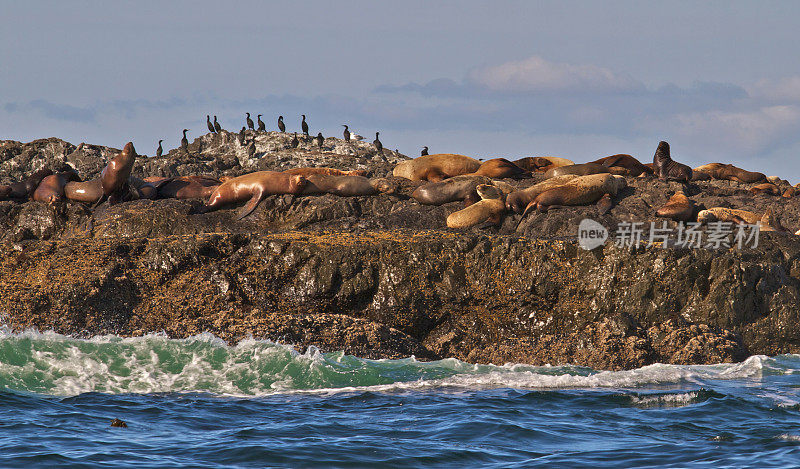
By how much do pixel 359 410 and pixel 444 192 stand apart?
6854 mm

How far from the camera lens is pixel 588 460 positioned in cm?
555

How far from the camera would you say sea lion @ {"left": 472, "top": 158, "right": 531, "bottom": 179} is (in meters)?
16.1

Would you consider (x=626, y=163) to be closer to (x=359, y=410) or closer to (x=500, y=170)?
(x=500, y=170)

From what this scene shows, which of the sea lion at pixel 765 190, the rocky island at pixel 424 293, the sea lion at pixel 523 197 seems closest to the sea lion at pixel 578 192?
the sea lion at pixel 523 197

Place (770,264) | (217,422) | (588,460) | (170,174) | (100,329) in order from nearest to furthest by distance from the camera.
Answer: (588,460)
(217,422)
(100,329)
(770,264)
(170,174)

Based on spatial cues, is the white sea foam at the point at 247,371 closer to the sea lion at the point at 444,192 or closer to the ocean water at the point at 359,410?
the ocean water at the point at 359,410

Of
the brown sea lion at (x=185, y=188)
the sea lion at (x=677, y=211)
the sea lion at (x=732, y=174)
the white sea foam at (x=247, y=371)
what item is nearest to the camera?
the white sea foam at (x=247, y=371)

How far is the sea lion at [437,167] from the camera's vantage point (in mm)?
16750

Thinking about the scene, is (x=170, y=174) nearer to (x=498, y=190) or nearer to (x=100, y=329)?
(x=498, y=190)

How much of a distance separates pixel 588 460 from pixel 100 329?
238 inches

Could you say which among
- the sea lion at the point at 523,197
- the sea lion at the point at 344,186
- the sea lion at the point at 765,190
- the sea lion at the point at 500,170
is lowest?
the sea lion at the point at 523,197

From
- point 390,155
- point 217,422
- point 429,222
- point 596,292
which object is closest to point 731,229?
point 596,292

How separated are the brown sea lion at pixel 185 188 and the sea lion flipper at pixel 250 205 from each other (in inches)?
40.5

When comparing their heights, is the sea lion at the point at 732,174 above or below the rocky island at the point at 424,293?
above
